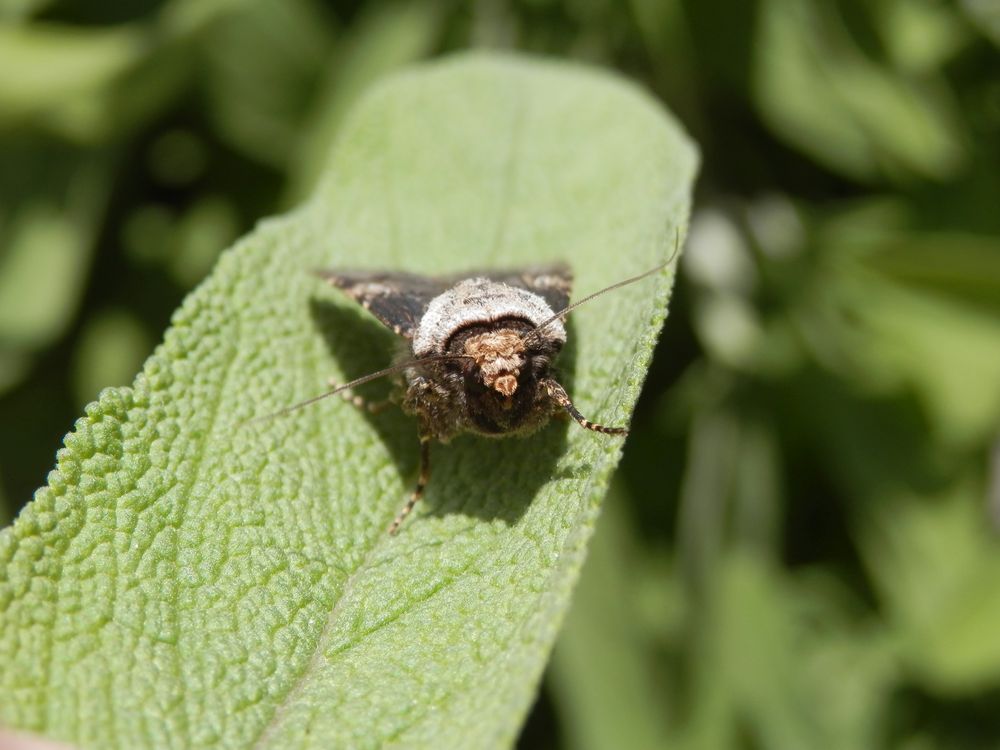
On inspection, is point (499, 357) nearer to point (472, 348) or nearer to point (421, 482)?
point (472, 348)

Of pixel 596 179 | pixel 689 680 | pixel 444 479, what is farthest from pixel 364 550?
pixel 689 680

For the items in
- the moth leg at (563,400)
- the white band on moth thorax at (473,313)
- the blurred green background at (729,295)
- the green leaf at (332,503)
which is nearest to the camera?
the green leaf at (332,503)

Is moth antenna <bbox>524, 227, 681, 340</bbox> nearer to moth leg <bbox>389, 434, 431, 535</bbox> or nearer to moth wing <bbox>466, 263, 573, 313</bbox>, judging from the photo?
moth wing <bbox>466, 263, 573, 313</bbox>

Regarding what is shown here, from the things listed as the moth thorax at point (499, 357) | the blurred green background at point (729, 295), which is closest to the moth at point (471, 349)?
the moth thorax at point (499, 357)

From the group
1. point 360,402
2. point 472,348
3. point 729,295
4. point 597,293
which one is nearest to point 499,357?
point 472,348

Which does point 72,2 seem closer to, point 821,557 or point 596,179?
point 596,179

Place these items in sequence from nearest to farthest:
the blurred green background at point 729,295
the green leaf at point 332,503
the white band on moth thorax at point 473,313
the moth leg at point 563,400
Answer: the green leaf at point 332,503 → the moth leg at point 563,400 → the white band on moth thorax at point 473,313 → the blurred green background at point 729,295

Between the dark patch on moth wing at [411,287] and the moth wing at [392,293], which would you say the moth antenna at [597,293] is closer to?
the dark patch on moth wing at [411,287]

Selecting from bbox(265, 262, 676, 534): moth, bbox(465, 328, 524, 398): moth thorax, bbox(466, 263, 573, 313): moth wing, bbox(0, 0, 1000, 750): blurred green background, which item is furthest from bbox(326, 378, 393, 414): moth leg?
bbox(0, 0, 1000, 750): blurred green background
